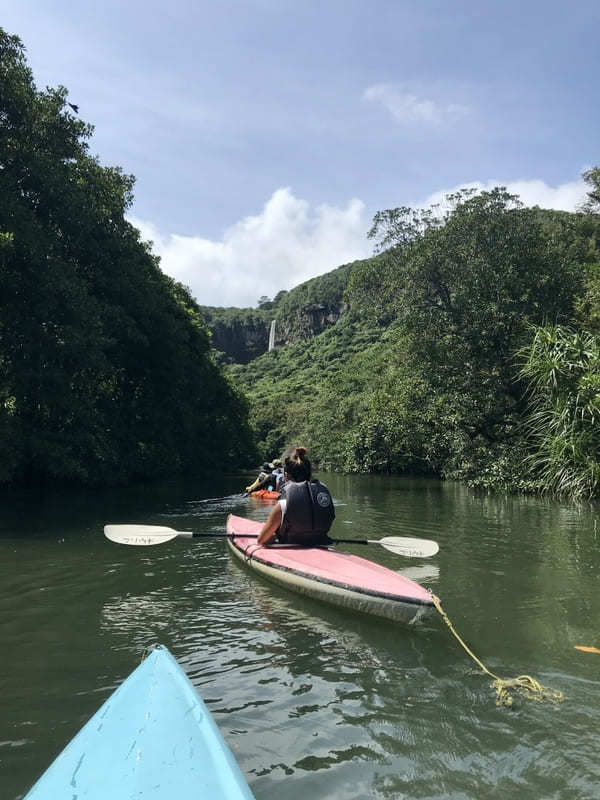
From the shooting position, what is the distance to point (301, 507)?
22.0 ft

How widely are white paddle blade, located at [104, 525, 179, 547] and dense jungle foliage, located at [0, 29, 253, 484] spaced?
22.6ft

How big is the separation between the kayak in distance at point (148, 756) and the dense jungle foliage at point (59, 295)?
11.8 m

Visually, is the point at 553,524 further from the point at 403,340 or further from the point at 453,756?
the point at 403,340

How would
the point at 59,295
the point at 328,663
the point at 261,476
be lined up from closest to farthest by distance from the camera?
the point at 328,663, the point at 59,295, the point at 261,476

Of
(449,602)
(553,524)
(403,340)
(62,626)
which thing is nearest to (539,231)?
(403,340)

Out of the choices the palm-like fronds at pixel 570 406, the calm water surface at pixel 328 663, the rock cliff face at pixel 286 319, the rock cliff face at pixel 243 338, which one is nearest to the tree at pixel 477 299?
the palm-like fronds at pixel 570 406

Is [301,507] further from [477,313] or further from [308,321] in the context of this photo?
[308,321]

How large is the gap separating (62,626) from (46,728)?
80.2 inches

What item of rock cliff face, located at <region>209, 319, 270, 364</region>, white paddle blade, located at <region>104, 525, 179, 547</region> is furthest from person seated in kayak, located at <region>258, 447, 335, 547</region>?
rock cliff face, located at <region>209, 319, 270, 364</region>

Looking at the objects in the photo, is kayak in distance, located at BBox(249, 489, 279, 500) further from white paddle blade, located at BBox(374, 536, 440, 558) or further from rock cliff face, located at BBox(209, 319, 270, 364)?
rock cliff face, located at BBox(209, 319, 270, 364)

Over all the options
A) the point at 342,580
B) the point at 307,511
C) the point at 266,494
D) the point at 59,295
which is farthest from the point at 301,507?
the point at 59,295

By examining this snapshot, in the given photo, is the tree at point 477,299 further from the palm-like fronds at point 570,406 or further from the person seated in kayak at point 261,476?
the person seated in kayak at point 261,476

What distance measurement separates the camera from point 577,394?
12547mm

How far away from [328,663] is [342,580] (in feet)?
3.59
